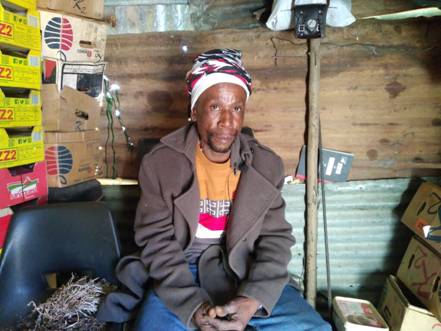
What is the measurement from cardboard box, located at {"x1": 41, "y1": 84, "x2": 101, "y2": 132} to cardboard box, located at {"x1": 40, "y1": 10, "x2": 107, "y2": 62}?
A: 188mm

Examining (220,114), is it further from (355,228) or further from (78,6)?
(355,228)

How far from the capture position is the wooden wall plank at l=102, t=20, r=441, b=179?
2.07 m

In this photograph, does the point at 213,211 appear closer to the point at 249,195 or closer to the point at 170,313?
the point at 249,195

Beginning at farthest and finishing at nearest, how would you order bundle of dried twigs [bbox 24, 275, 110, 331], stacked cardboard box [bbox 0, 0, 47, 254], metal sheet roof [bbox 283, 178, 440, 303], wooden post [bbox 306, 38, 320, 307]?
1. metal sheet roof [bbox 283, 178, 440, 303]
2. wooden post [bbox 306, 38, 320, 307]
3. stacked cardboard box [bbox 0, 0, 47, 254]
4. bundle of dried twigs [bbox 24, 275, 110, 331]

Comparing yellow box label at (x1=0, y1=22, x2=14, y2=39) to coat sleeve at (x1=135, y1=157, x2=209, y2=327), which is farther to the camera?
yellow box label at (x1=0, y1=22, x2=14, y2=39)

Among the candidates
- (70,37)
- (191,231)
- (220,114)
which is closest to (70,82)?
(70,37)

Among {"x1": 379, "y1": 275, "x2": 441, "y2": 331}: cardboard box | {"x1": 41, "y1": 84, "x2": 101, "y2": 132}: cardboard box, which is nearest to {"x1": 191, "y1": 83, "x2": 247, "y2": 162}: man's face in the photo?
{"x1": 41, "y1": 84, "x2": 101, "y2": 132}: cardboard box

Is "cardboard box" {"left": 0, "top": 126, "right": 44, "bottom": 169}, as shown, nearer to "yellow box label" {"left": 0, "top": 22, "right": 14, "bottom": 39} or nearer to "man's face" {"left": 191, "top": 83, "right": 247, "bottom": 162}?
"yellow box label" {"left": 0, "top": 22, "right": 14, "bottom": 39}

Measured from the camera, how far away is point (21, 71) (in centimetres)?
167

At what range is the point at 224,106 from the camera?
146 cm

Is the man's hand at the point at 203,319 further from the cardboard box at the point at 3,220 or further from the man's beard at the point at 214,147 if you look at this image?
the cardboard box at the point at 3,220

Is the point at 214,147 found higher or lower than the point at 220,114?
lower

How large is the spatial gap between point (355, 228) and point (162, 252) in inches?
56.2

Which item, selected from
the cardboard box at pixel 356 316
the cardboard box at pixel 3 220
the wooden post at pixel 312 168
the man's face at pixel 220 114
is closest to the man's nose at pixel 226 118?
the man's face at pixel 220 114
